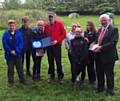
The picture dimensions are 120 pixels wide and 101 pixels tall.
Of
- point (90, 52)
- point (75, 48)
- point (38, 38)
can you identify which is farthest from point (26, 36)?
point (90, 52)

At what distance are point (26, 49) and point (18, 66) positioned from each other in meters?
0.62

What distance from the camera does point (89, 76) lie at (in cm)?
1025

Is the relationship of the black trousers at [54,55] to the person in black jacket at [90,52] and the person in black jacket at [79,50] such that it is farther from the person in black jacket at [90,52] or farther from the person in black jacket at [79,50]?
the person in black jacket at [90,52]

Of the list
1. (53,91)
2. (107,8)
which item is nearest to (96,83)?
(53,91)

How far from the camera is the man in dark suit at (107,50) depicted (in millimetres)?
8883

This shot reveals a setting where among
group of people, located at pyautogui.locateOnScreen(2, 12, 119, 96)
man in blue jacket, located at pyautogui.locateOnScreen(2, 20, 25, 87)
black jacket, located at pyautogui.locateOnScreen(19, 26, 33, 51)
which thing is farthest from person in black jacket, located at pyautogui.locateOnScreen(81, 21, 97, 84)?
man in blue jacket, located at pyautogui.locateOnScreen(2, 20, 25, 87)

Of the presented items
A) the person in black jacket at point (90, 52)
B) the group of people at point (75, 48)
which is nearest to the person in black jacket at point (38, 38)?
the group of people at point (75, 48)

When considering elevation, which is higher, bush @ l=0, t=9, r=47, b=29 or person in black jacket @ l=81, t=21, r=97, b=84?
person in black jacket @ l=81, t=21, r=97, b=84

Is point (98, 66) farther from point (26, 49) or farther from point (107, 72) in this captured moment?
point (26, 49)

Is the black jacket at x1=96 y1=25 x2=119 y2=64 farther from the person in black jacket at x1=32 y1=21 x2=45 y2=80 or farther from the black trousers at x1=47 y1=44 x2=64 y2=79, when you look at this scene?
the person in black jacket at x1=32 y1=21 x2=45 y2=80

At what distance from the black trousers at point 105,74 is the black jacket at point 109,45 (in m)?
0.12

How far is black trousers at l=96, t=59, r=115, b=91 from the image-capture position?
9062 millimetres

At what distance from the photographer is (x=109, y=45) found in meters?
8.86

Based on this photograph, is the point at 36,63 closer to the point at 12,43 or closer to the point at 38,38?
the point at 38,38
